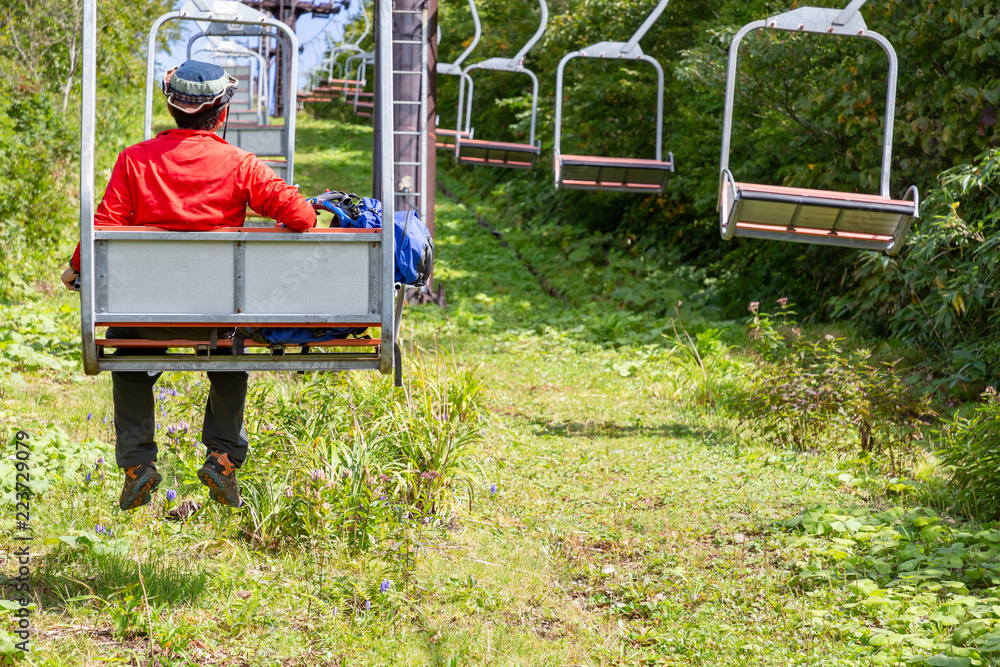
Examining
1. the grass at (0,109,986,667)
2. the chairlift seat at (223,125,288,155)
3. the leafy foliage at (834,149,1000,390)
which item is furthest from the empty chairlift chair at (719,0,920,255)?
the chairlift seat at (223,125,288,155)

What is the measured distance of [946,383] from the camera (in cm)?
812

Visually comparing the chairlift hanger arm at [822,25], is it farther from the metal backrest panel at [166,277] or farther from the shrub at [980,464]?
the metal backrest panel at [166,277]

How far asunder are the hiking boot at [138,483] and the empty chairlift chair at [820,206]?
3.72 metres

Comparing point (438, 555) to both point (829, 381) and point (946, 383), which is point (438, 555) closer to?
point (829, 381)

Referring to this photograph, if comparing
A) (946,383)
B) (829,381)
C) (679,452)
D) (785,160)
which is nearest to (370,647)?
(679,452)

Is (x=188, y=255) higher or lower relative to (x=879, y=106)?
lower

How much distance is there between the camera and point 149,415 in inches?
149

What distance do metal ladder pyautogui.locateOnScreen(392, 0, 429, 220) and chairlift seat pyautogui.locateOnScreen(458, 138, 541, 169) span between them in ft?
7.75

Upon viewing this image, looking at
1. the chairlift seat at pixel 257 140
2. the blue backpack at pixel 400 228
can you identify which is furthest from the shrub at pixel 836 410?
the chairlift seat at pixel 257 140

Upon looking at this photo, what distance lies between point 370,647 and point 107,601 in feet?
3.38

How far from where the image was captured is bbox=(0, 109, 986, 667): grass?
379 centimetres

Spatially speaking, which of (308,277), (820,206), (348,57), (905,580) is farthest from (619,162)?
(348,57)

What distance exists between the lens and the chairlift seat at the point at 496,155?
13312 mm

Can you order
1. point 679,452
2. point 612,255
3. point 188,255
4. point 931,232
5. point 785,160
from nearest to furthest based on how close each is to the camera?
point 188,255 → point 679,452 → point 931,232 → point 785,160 → point 612,255
